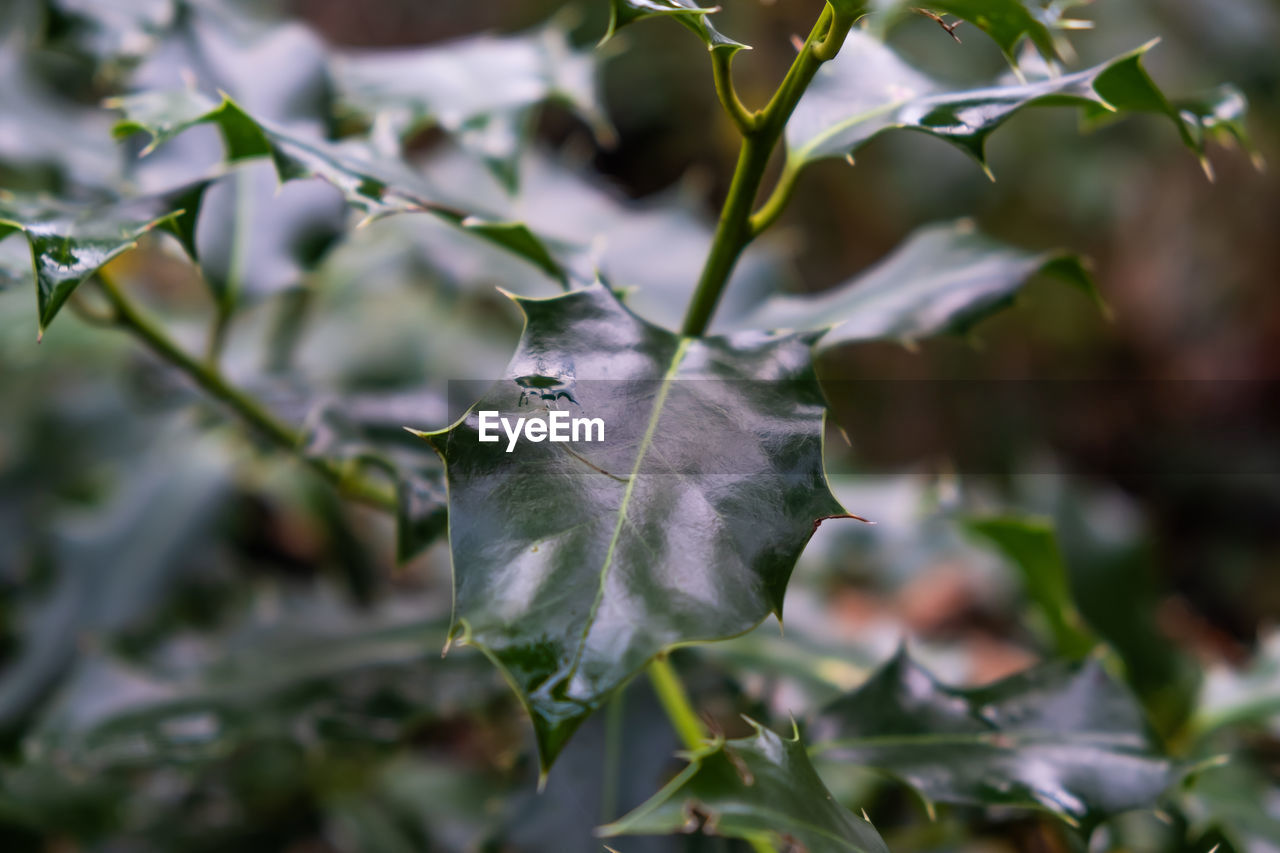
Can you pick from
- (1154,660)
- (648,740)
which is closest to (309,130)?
(648,740)

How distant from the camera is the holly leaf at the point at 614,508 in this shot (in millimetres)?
309

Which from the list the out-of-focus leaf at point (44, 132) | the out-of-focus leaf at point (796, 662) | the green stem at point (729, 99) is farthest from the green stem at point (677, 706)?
the out-of-focus leaf at point (44, 132)

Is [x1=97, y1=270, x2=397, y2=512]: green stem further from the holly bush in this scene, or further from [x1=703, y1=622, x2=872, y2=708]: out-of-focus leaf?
[x1=703, y1=622, x2=872, y2=708]: out-of-focus leaf

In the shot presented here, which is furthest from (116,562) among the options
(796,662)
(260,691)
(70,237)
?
(796,662)

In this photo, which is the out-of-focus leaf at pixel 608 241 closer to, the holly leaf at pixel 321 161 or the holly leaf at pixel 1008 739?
the holly leaf at pixel 321 161

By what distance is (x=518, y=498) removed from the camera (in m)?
0.34

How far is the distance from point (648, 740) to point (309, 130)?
20.7 inches

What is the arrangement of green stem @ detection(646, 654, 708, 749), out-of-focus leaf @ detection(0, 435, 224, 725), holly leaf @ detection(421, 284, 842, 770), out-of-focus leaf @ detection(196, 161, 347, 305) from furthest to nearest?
out-of-focus leaf @ detection(0, 435, 224, 725), out-of-focus leaf @ detection(196, 161, 347, 305), green stem @ detection(646, 654, 708, 749), holly leaf @ detection(421, 284, 842, 770)

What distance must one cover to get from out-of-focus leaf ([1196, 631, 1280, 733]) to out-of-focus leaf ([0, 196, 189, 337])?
87 cm

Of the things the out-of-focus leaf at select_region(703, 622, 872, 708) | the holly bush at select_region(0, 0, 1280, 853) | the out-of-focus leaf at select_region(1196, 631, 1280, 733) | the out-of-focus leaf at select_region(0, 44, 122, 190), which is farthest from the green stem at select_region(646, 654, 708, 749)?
the out-of-focus leaf at select_region(0, 44, 122, 190)

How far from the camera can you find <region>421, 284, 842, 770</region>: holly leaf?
0.31 meters

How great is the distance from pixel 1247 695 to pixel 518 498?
73 centimetres

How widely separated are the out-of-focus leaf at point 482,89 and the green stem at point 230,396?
0.23 meters

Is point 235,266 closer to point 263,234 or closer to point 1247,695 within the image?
point 263,234
